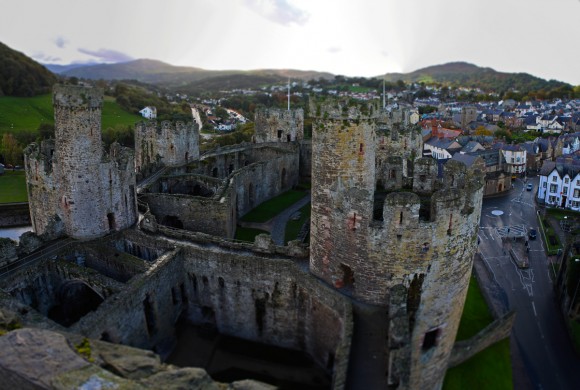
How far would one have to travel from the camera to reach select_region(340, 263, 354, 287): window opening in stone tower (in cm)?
1912

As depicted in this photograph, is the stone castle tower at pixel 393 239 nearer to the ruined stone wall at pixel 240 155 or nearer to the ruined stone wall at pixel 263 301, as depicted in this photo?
the ruined stone wall at pixel 263 301

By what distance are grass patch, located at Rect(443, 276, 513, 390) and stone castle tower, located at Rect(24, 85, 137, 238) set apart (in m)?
18.0

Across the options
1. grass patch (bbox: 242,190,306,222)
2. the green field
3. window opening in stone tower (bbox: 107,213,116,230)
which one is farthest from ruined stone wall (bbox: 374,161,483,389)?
the green field

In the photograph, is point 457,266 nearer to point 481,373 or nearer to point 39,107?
point 481,373

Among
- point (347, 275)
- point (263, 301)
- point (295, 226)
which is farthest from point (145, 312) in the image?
point (295, 226)

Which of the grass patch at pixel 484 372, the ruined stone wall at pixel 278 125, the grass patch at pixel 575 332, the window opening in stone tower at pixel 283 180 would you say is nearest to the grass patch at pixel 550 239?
the grass patch at pixel 575 332

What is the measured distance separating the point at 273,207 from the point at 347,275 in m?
21.3

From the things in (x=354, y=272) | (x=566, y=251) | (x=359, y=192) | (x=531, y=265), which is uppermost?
(x=359, y=192)

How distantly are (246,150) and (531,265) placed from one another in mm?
26406

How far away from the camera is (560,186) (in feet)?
179

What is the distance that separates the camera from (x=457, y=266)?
18281mm

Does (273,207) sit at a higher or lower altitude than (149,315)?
lower

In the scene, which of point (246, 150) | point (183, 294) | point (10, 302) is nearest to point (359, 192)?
point (183, 294)

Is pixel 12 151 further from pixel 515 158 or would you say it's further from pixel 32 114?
pixel 515 158
